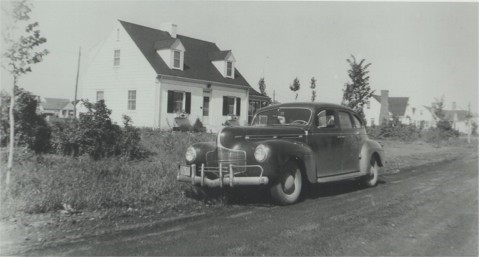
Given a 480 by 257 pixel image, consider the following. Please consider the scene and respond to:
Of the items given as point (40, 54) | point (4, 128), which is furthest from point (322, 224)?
point (4, 128)

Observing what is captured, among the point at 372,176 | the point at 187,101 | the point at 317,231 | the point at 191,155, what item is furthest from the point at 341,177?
the point at 187,101

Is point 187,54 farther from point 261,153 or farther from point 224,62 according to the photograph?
point 261,153

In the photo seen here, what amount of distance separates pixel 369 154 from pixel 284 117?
242cm

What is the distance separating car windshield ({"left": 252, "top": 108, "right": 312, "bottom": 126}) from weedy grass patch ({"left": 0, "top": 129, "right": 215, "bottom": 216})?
6.59ft

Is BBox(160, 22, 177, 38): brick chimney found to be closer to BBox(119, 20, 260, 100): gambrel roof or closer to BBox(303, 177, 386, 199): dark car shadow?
BBox(119, 20, 260, 100): gambrel roof

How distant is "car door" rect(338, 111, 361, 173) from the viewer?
9.02 meters

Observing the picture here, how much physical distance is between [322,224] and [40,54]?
17.3ft

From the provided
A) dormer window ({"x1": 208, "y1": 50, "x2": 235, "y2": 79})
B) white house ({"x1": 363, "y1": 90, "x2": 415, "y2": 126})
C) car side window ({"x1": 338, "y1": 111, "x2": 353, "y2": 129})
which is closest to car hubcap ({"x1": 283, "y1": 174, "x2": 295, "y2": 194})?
car side window ({"x1": 338, "y1": 111, "x2": 353, "y2": 129})

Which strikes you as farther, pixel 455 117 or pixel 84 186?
pixel 455 117

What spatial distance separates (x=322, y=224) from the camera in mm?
5832

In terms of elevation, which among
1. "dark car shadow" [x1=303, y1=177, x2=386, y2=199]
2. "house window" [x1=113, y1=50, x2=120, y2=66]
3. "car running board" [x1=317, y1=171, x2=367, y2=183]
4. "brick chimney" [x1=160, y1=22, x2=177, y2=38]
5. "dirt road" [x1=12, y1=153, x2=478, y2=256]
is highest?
"brick chimney" [x1=160, y1=22, x2=177, y2=38]

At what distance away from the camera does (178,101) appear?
24.1 metres

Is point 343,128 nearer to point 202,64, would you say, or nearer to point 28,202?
point 28,202

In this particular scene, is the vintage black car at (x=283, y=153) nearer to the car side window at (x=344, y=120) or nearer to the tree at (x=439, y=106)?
the car side window at (x=344, y=120)
